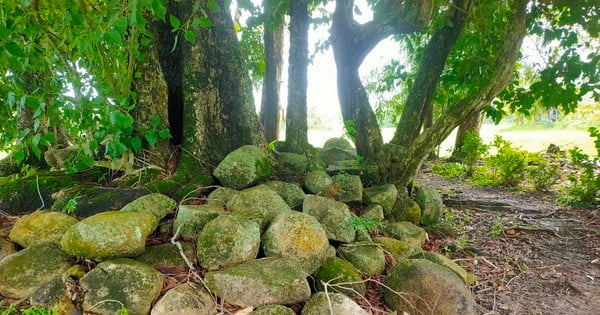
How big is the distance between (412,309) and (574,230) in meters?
3.19

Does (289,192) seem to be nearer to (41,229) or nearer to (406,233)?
(406,233)

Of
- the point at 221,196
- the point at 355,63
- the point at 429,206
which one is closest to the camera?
the point at 221,196

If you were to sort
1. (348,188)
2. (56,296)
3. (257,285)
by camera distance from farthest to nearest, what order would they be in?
(348,188) < (257,285) < (56,296)

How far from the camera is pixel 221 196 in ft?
9.29

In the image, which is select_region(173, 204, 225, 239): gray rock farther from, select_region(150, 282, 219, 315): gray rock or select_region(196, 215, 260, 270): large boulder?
select_region(150, 282, 219, 315): gray rock

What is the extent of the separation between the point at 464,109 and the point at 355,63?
1.40m

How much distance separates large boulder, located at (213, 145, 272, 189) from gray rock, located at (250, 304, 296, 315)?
1240mm

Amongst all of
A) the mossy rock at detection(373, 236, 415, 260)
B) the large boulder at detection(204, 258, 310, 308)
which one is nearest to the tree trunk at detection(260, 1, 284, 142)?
the mossy rock at detection(373, 236, 415, 260)

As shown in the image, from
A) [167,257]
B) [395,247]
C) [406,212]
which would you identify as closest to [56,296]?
[167,257]

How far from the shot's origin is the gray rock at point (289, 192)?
307 cm

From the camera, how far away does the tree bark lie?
4238mm

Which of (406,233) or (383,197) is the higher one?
(383,197)

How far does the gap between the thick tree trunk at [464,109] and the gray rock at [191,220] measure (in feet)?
8.30

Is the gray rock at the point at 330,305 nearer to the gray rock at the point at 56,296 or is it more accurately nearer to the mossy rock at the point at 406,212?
the gray rock at the point at 56,296
